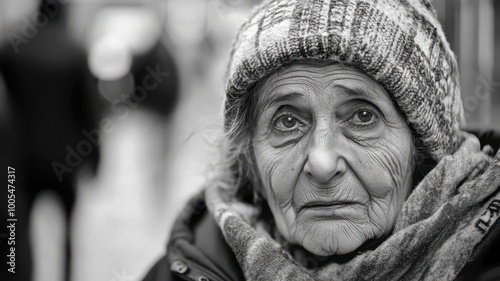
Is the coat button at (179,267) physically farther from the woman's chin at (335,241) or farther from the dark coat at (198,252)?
the woman's chin at (335,241)

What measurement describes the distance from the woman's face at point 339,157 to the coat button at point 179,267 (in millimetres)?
431

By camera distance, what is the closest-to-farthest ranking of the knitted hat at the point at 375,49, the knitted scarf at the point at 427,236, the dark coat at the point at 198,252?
the knitted scarf at the point at 427,236
the knitted hat at the point at 375,49
the dark coat at the point at 198,252

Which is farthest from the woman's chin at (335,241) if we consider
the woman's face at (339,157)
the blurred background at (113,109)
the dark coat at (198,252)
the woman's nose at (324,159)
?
the blurred background at (113,109)

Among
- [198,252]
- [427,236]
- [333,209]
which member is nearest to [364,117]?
[333,209]

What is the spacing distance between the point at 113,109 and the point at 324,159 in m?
3.42

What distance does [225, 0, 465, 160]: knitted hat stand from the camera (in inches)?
78.6

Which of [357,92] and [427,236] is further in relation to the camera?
[357,92]

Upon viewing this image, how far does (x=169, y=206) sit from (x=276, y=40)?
422cm

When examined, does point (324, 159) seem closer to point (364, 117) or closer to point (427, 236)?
point (364, 117)

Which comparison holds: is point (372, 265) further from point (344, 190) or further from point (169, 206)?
point (169, 206)

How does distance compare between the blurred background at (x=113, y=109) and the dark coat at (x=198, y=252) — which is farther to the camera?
the blurred background at (x=113, y=109)

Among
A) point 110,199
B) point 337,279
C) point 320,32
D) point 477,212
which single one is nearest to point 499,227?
point 477,212

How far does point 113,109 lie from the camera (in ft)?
16.9

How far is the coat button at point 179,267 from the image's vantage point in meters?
2.30
